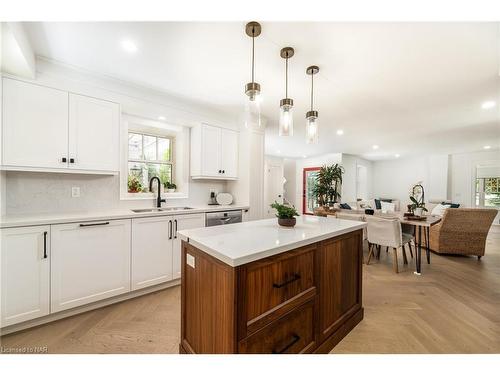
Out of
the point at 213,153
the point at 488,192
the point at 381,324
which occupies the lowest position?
the point at 381,324

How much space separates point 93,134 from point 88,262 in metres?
1.30

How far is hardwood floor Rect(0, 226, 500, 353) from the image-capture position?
1663 mm

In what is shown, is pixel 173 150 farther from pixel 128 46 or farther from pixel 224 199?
pixel 128 46

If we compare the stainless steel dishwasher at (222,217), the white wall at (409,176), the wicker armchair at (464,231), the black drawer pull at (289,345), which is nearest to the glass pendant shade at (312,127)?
the black drawer pull at (289,345)

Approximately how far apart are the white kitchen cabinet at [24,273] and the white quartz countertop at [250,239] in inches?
55.6

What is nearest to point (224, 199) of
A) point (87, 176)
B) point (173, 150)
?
point (173, 150)

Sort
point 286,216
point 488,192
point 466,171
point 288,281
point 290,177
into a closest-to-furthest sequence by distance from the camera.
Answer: point 288,281 < point 286,216 < point 488,192 < point 466,171 < point 290,177

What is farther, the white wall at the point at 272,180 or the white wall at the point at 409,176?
the white wall at the point at 409,176

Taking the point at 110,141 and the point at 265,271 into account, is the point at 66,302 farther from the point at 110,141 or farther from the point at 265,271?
the point at 265,271

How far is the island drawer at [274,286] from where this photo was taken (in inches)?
42.5

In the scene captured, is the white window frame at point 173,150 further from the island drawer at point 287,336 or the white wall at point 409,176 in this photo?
the white wall at point 409,176

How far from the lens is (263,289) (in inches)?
45.2

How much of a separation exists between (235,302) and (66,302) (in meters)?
1.93

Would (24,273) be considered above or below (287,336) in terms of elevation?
above
